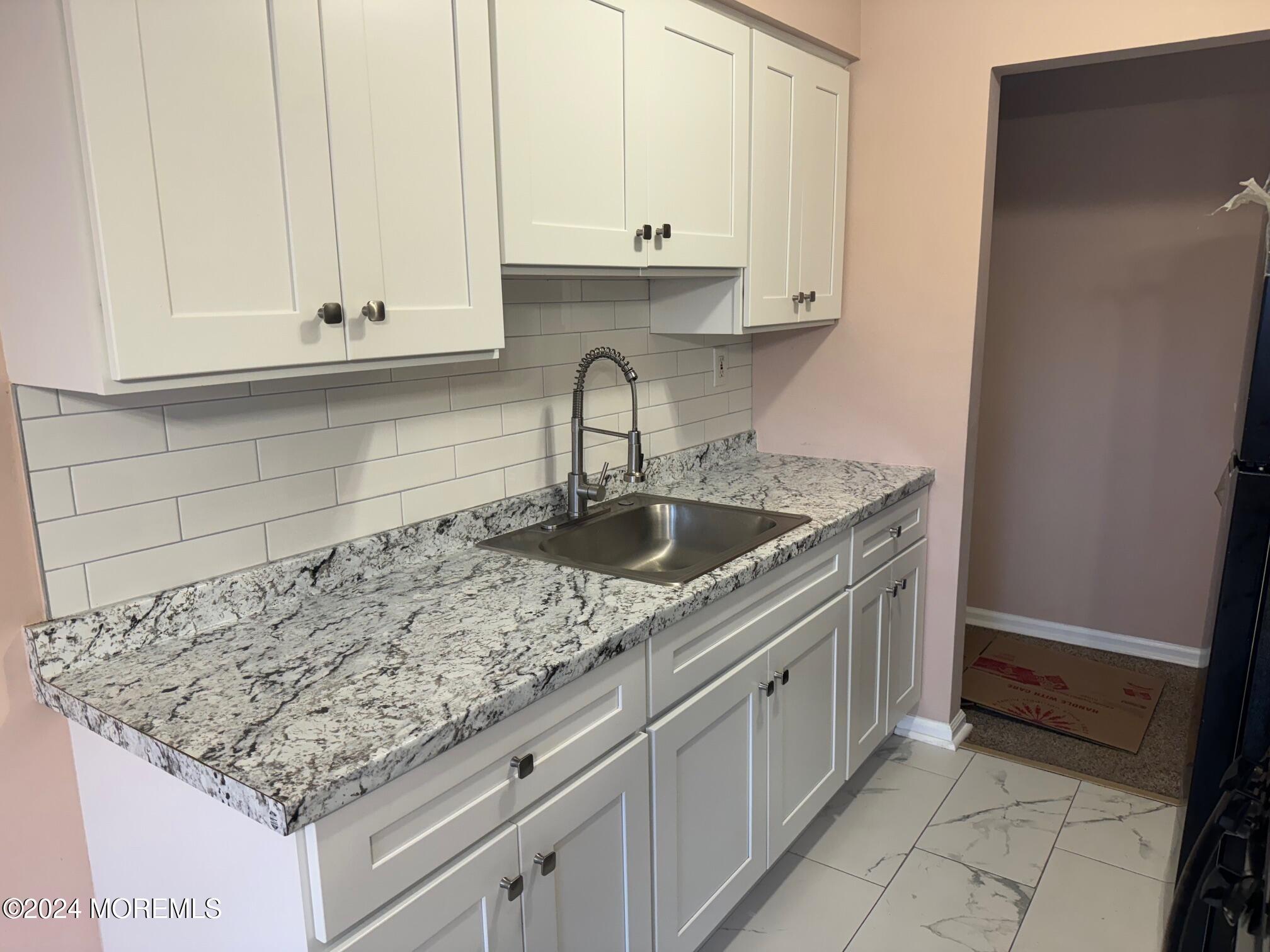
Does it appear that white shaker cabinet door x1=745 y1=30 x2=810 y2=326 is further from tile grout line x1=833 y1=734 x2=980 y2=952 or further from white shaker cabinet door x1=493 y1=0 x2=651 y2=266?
tile grout line x1=833 y1=734 x2=980 y2=952

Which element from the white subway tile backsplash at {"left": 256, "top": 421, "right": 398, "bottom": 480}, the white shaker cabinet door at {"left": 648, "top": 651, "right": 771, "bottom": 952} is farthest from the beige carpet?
the white subway tile backsplash at {"left": 256, "top": 421, "right": 398, "bottom": 480}

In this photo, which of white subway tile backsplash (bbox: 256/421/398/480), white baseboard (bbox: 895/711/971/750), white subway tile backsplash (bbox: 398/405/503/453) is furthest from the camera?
white baseboard (bbox: 895/711/971/750)

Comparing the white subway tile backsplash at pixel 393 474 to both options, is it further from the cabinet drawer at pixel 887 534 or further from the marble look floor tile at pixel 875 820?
the marble look floor tile at pixel 875 820

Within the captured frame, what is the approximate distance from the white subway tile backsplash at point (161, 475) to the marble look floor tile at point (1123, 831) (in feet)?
7.39

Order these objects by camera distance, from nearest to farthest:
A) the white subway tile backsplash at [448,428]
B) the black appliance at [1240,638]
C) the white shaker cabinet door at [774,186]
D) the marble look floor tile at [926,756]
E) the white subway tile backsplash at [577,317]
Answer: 1. the black appliance at [1240,638]
2. the white subway tile backsplash at [448,428]
3. the white subway tile backsplash at [577,317]
4. the white shaker cabinet door at [774,186]
5. the marble look floor tile at [926,756]

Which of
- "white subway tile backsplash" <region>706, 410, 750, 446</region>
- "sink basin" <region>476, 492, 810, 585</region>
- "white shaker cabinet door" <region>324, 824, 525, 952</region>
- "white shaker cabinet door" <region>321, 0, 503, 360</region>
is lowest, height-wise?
"white shaker cabinet door" <region>324, 824, 525, 952</region>

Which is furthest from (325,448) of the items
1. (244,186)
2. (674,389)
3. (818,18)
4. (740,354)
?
(818,18)

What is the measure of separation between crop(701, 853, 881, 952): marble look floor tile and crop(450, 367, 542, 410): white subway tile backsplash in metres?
1.34

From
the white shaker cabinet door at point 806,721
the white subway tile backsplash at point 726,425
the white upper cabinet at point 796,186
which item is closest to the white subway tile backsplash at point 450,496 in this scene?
the white shaker cabinet door at point 806,721

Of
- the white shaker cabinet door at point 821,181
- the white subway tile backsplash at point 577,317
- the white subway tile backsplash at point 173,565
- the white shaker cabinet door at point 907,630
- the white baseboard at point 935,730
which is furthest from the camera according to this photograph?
the white baseboard at point 935,730

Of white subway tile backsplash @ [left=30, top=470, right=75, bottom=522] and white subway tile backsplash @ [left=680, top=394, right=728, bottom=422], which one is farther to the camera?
white subway tile backsplash @ [left=680, top=394, right=728, bottom=422]

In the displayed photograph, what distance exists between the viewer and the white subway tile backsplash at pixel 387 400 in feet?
5.58

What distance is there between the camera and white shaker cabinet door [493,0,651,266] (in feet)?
5.22

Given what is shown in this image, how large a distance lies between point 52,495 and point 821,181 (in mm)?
2105
